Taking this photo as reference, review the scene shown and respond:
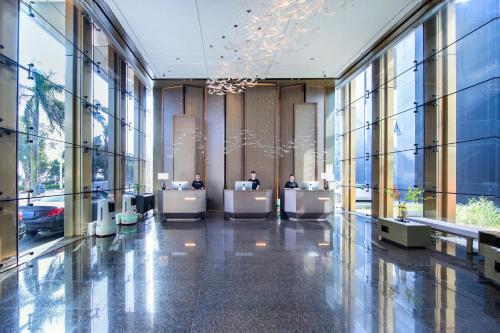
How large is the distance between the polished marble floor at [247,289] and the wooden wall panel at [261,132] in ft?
19.7

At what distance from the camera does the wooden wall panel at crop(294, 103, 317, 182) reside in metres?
11.8

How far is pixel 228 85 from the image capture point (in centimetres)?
1172

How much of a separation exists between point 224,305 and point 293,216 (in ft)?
21.6

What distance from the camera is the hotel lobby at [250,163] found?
3270mm

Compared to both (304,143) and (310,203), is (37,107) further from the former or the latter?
(304,143)

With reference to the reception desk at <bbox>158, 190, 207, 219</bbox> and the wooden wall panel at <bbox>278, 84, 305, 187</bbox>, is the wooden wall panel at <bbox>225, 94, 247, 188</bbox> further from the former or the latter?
the reception desk at <bbox>158, 190, 207, 219</bbox>

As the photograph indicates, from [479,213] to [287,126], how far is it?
287 inches

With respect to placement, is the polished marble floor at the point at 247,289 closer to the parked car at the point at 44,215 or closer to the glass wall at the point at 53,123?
the parked car at the point at 44,215

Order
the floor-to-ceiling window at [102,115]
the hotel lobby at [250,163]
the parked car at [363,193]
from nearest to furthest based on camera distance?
1. the hotel lobby at [250,163]
2. the floor-to-ceiling window at [102,115]
3. the parked car at [363,193]

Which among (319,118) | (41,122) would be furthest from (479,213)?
(41,122)

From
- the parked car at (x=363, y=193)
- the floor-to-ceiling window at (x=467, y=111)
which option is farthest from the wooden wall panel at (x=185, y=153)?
the floor-to-ceiling window at (x=467, y=111)

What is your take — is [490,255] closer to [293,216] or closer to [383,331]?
[383,331]

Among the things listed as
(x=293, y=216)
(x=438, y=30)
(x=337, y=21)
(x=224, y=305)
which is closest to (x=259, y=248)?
(x=224, y=305)

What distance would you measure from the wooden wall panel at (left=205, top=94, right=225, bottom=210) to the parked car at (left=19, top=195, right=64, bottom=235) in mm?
6186
